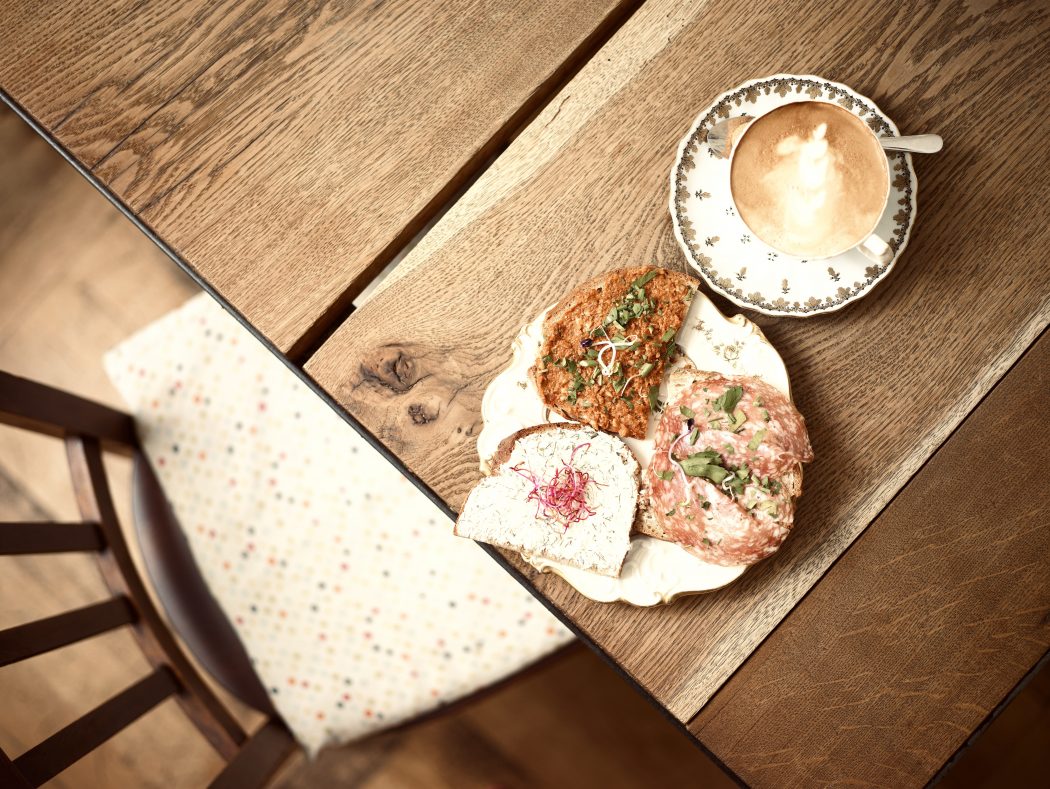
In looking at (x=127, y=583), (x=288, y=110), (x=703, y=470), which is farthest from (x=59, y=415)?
(x=703, y=470)

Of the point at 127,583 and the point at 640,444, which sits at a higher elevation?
the point at 127,583

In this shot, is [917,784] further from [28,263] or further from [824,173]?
[28,263]

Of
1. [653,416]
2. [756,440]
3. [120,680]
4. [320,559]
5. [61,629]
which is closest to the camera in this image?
[756,440]

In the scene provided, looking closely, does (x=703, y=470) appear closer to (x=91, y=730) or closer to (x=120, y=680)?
(x=91, y=730)

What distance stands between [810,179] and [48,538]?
1236 mm

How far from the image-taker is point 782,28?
3.43 ft

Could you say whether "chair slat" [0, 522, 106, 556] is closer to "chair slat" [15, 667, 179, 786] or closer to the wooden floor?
"chair slat" [15, 667, 179, 786]

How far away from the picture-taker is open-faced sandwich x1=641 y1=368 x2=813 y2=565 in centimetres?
91

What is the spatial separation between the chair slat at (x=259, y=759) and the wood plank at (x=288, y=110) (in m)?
0.75

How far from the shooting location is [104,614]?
1201 millimetres

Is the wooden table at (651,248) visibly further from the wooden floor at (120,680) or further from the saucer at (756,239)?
the wooden floor at (120,680)

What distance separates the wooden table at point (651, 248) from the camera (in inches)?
39.6

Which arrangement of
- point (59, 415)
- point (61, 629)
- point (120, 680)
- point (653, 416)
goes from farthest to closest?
1. point (120, 680)
2. point (59, 415)
3. point (61, 629)
4. point (653, 416)

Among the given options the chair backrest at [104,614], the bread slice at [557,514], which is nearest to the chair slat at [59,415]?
the chair backrest at [104,614]
